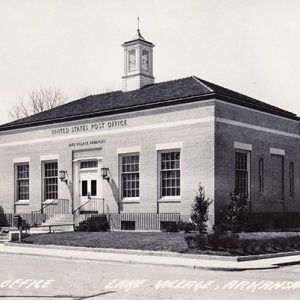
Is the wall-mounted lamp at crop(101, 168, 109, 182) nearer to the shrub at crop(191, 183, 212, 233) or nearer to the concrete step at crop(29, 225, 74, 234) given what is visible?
the concrete step at crop(29, 225, 74, 234)

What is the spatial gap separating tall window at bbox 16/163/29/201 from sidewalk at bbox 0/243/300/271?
1290cm

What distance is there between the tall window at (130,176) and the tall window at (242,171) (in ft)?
17.6

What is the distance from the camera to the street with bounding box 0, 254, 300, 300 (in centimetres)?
1135

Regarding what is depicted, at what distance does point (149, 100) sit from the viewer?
30250mm

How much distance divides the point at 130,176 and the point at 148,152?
198cm

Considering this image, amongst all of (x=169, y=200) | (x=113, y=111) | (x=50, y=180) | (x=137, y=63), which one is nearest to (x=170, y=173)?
(x=169, y=200)

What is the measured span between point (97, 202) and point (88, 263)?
13.9 meters

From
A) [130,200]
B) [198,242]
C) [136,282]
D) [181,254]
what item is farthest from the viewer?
[130,200]

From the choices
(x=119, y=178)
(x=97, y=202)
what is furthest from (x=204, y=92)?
(x=97, y=202)

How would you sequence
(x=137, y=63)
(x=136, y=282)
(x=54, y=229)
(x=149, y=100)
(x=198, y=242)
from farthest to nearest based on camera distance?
1. (x=137, y=63)
2. (x=54, y=229)
3. (x=149, y=100)
4. (x=198, y=242)
5. (x=136, y=282)

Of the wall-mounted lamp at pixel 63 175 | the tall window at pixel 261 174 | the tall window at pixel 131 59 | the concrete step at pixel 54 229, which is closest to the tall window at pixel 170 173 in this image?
the tall window at pixel 261 174

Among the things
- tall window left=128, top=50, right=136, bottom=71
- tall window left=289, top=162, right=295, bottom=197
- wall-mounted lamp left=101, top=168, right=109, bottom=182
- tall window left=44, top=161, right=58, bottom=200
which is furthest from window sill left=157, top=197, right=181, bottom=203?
tall window left=128, top=50, right=136, bottom=71

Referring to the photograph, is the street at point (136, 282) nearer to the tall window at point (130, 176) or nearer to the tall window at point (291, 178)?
the tall window at point (130, 176)

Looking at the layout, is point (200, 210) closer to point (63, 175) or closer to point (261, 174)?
point (261, 174)
